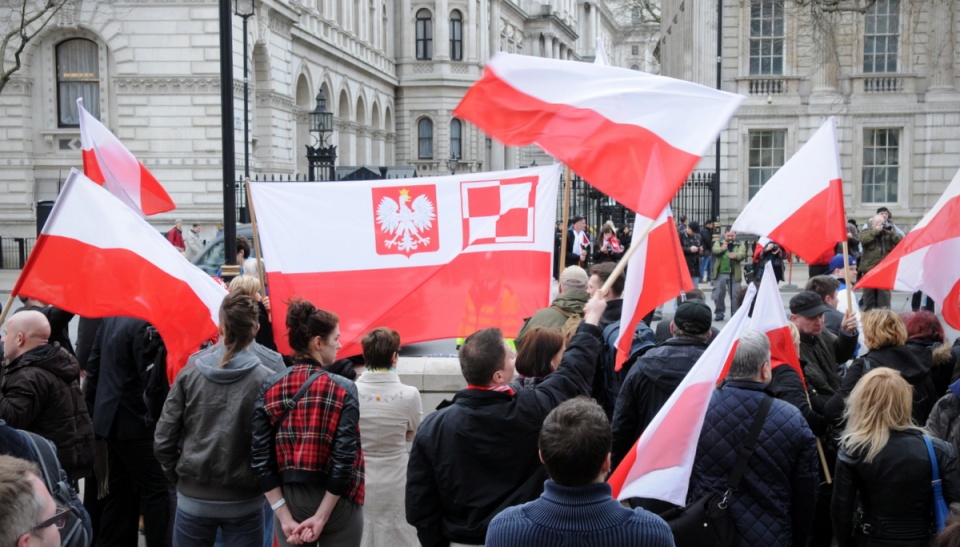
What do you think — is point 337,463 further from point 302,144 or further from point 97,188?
point 302,144

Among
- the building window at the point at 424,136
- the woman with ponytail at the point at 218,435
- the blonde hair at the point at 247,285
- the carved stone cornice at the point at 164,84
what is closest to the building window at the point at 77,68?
the carved stone cornice at the point at 164,84

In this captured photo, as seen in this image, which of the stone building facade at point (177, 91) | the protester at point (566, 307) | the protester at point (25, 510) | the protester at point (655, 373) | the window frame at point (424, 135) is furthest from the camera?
the window frame at point (424, 135)

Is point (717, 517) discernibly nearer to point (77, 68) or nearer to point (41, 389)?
point (41, 389)

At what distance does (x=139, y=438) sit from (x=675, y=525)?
135 inches

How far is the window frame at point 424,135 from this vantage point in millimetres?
68188

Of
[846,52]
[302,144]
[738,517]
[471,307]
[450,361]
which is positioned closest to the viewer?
[738,517]

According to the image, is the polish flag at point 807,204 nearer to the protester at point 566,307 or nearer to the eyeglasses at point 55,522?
the protester at point 566,307

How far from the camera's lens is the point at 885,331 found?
231 inches

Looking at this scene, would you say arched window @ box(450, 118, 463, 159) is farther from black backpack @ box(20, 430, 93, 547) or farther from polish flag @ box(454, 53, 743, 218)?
black backpack @ box(20, 430, 93, 547)

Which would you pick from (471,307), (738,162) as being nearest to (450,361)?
(471,307)

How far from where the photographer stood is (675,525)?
4.54m

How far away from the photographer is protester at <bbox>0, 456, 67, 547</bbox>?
2668 mm

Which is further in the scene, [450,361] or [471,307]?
[450,361]

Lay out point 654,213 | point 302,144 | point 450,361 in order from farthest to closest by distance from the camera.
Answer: point 302,144, point 450,361, point 654,213
